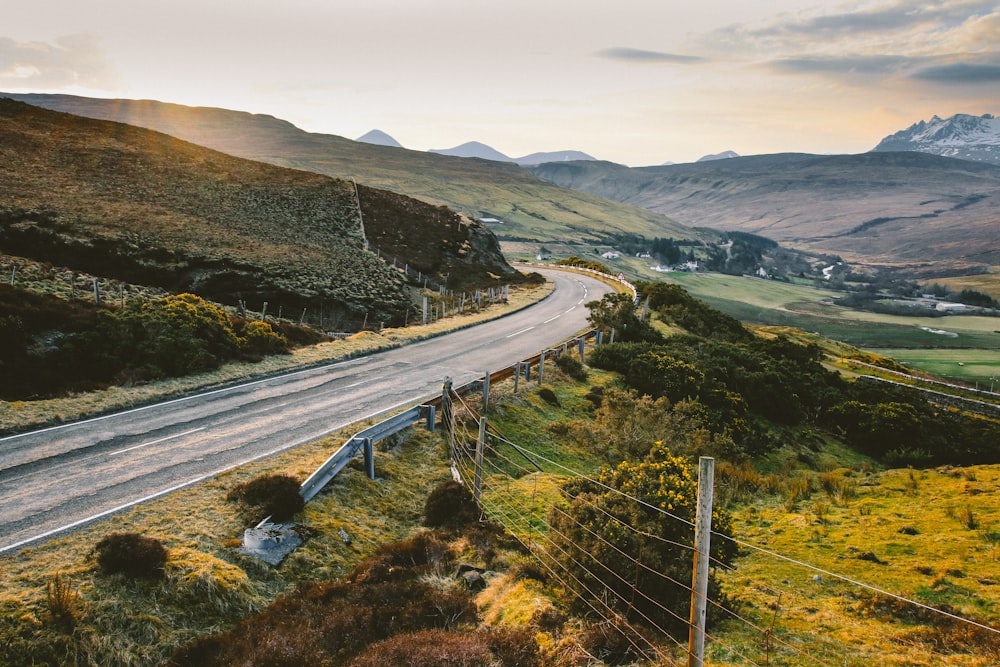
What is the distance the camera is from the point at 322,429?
52.7ft

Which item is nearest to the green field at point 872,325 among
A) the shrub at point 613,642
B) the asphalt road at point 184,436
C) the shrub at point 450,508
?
the asphalt road at point 184,436

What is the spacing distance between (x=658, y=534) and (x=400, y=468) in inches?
294

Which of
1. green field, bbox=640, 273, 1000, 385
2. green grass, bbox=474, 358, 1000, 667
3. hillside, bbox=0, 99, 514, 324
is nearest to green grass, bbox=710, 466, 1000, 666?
green grass, bbox=474, 358, 1000, 667

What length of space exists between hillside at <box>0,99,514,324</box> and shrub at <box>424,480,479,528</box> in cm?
2688

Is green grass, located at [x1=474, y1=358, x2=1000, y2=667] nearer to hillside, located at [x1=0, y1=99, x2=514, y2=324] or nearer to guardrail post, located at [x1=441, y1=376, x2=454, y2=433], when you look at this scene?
guardrail post, located at [x1=441, y1=376, x2=454, y2=433]

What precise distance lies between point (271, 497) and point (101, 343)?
12.2 meters

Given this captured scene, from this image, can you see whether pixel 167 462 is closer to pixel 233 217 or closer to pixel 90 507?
pixel 90 507

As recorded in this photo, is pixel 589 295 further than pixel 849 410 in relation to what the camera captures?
Yes

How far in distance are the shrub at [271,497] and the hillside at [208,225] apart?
26.4 meters

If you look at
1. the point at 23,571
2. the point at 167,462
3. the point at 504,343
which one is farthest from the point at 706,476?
the point at 504,343

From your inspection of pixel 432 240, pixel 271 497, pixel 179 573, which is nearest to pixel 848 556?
pixel 271 497

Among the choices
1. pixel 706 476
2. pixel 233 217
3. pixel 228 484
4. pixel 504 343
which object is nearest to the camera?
pixel 706 476

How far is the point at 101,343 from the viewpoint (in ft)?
63.2

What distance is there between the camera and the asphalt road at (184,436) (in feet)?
36.2
